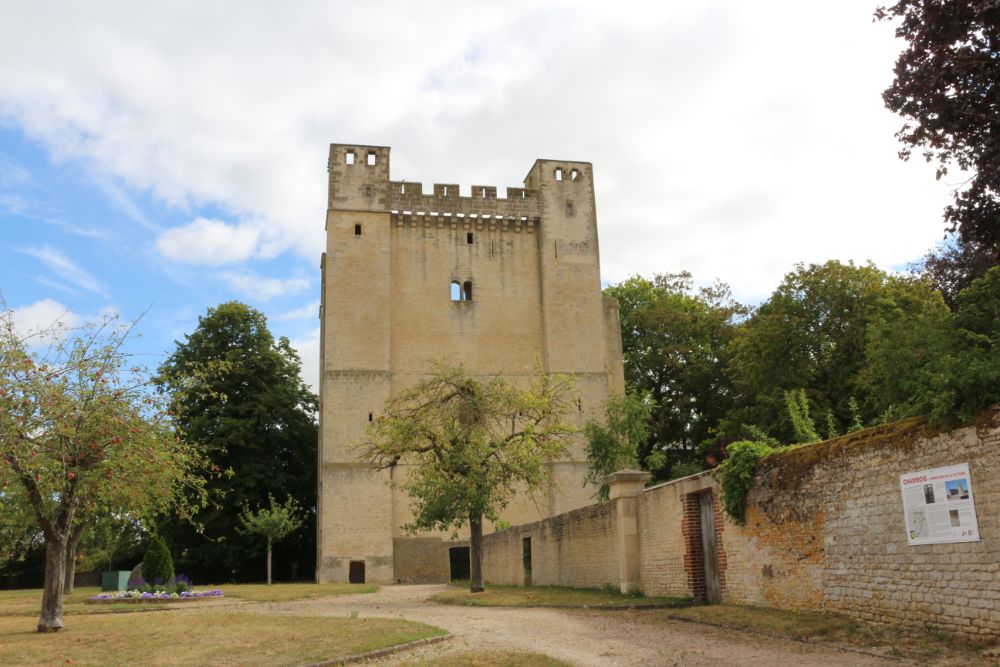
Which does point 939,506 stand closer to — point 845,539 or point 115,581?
point 845,539

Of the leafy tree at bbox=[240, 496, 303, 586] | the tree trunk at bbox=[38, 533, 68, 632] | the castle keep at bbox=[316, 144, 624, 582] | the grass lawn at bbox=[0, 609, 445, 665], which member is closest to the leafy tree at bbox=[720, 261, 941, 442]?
the castle keep at bbox=[316, 144, 624, 582]

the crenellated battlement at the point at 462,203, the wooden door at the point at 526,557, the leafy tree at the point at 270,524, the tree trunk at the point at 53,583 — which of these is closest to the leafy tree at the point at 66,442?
the tree trunk at the point at 53,583

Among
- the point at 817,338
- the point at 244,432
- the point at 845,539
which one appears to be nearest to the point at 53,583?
the point at 845,539

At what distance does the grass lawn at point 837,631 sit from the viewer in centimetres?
789

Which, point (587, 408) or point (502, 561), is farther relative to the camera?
point (587, 408)

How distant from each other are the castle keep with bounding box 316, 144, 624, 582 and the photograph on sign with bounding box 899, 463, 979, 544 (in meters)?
23.2

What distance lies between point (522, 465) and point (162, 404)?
9.03 m

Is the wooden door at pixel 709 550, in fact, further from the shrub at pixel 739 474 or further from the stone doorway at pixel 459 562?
the stone doorway at pixel 459 562

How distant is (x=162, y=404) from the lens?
12836mm

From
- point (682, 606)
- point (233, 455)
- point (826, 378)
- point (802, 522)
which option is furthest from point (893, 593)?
point (233, 455)

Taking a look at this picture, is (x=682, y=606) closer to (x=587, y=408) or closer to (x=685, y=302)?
(x=587, y=408)

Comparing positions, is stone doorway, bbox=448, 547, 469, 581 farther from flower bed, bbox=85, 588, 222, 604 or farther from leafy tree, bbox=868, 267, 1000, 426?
leafy tree, bbox=868, 267, 1000, 426

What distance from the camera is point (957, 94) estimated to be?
925 cm

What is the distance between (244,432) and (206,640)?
80.9ft
